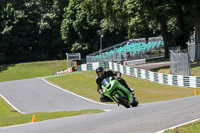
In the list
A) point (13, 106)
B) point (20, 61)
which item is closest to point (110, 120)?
point (13, 106)

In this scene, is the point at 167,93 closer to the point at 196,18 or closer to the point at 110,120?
the point at 196,18

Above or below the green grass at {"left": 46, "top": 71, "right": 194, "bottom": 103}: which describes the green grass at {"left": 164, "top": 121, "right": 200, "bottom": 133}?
above

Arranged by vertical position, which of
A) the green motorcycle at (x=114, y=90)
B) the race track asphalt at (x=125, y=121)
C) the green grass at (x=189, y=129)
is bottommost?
the race track asphalt at (x=125, y=121)

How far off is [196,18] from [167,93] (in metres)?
13.2

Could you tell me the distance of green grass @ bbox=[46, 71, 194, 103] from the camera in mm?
23820

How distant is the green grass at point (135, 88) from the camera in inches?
938

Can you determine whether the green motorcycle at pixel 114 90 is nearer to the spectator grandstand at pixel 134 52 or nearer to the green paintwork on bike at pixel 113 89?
the green paintwork on bike at pixel 113 89

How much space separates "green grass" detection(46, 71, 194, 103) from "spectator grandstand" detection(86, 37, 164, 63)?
507 cm

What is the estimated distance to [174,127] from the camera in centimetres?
814

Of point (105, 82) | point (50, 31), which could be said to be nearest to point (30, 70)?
point (50, 31)

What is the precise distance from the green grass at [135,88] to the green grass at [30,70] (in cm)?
1680

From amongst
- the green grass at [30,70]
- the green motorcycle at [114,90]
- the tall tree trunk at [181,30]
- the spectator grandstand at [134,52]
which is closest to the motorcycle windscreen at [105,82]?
the green motorcycle at [114,90]

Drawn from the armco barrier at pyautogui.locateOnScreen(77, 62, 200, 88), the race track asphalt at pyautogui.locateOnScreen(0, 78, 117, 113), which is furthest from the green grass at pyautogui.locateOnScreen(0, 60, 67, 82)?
the race track asphalt at pyautogui.locateOnScreen(0, 78, 117, 113)

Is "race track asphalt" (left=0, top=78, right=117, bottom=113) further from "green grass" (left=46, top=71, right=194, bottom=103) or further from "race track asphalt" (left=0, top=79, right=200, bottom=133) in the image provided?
"race track asphalt" (left=0, top=79, right=200, bottom=133)
